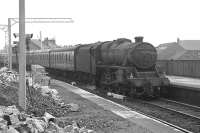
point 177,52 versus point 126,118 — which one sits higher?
point 177,52

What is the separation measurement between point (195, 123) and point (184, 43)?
276ft

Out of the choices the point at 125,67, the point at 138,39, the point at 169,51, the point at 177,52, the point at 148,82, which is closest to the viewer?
the point at 148,82

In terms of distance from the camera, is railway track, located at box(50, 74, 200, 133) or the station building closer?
railway track, located at box(50, 74, 200, 133)

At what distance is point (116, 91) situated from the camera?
70.2ft

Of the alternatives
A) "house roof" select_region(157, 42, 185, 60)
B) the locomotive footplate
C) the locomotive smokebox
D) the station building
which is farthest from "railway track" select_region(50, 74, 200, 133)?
"house roof" select_region(157, 42, 185, 60)

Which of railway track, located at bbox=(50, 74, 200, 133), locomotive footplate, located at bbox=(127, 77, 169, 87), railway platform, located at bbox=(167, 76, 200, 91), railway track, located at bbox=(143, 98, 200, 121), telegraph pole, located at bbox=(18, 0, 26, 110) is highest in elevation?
telegraph pole, located at bbox=(18, 0, 26, 110)

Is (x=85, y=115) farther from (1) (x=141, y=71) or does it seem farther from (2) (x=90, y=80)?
(2) (x=90, y=80)

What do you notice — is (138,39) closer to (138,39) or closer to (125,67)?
(138,39)

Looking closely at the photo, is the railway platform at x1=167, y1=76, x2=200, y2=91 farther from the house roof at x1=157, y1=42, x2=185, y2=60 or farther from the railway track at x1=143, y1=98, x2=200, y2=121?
the house roof at x1=157, y1=42, x2=185, y2=60

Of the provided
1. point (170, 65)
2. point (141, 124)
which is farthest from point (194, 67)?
point (141, 124)

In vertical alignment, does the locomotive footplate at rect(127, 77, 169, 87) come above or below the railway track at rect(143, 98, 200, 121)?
A: above

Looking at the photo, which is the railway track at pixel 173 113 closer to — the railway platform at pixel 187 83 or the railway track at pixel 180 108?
the railway track at pixel 180 108

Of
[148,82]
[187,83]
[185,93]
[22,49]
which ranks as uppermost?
[22,49]

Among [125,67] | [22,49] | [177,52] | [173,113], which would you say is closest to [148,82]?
[125,67]
